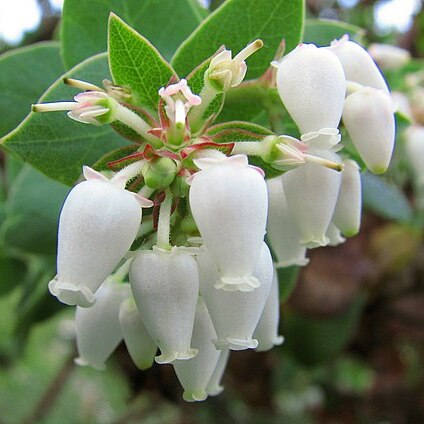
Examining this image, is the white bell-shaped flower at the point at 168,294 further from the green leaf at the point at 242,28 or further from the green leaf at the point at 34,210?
the green leaf at the point at 34,210

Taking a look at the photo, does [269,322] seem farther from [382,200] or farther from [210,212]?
[382,200]

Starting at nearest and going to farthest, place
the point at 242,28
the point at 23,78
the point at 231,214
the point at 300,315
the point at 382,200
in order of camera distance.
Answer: the point at 231,214 → the point at 242,28 → the point at 23,78 → the point at 382,200 → the point at 300,315

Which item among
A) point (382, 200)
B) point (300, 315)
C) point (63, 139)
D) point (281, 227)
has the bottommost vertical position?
point (300, 315)

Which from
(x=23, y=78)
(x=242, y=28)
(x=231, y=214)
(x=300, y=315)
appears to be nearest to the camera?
(x=231, y=214)

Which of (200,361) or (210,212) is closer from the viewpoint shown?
(210,212)

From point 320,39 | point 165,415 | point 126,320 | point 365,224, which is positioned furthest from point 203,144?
point 165,415

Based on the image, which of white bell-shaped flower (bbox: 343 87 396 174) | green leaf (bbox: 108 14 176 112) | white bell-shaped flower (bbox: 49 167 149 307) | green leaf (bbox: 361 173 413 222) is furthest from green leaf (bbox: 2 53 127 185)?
green leaf (bbox: 361 173 413 222)

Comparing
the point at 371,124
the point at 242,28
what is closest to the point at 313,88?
the point at 371,124
